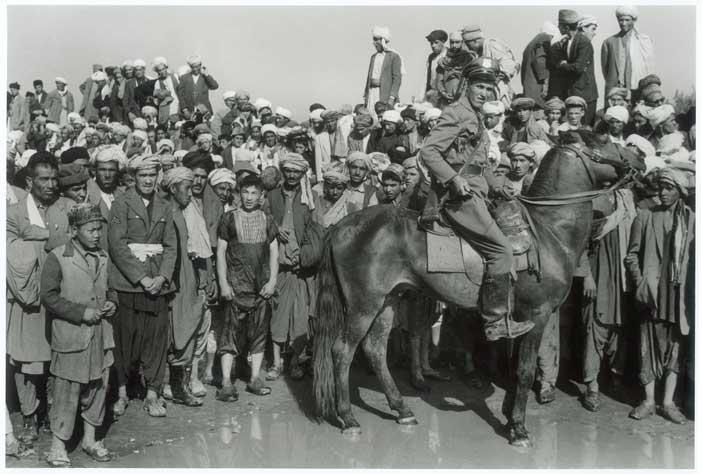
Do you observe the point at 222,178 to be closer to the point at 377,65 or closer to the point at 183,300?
the point at 183,300

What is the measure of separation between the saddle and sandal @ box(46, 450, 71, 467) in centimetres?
340

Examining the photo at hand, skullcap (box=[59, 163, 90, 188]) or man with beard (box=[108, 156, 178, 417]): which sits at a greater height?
skullcap (box=[59, 163, 90, 188])

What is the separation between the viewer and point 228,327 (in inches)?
293

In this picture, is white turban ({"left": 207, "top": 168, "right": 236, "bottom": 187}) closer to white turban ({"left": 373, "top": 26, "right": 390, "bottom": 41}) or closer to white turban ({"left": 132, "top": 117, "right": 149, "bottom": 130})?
white turban ({"left": 373, "top": 26, "right": 390, "bottom": 41})

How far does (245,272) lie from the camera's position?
735 cm

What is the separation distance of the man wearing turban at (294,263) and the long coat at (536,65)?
5450 mm

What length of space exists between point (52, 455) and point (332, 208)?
12.7 feet

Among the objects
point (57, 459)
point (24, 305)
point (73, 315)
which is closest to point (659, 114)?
point (73, 315)

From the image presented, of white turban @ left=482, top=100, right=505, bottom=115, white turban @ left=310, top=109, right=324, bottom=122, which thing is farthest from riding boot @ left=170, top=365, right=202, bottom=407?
white turban @ left=310, top=109, right=324, bottom=122

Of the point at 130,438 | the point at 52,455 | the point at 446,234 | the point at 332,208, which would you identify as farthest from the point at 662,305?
the point at 52,455

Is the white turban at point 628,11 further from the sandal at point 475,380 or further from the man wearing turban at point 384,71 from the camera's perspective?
the sandal at point 475,380

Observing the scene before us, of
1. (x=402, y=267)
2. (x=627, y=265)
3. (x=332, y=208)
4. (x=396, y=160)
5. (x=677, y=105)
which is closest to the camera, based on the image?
(x=402, y=267)

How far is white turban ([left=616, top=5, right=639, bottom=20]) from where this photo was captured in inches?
429

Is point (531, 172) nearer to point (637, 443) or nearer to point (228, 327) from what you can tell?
point (637, 443)
